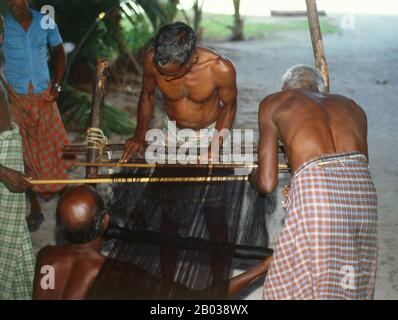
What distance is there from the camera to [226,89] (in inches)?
127

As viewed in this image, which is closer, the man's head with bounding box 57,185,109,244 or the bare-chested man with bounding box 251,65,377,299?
the man's head with bounding box 57,185,109,244

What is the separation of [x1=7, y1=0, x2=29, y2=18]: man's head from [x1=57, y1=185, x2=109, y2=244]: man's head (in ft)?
7.41

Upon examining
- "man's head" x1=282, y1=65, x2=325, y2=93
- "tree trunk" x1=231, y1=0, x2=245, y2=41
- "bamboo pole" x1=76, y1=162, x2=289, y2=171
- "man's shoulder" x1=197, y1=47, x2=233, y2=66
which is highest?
"tree trunk" x1=231, y1=0, x2=245, y2=41

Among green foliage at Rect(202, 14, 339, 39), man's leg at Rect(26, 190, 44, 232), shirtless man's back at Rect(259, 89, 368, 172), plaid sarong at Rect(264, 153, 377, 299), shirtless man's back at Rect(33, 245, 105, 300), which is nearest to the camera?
shirtless man's back at Rect(33, 245, 105, 300)

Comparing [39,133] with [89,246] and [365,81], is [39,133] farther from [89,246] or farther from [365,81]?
[365,81]

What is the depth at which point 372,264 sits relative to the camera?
225 centimetres

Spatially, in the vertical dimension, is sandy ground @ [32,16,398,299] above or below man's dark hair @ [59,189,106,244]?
above

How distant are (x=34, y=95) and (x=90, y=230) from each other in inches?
89.2

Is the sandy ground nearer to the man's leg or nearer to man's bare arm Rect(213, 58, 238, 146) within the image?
the man's leg

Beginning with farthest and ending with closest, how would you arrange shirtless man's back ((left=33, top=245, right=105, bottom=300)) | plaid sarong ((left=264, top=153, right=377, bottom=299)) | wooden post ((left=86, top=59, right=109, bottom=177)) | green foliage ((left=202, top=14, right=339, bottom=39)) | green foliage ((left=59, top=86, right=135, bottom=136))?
green foliage ((left=202, top=14, right=339, bottom=39))
green foliage ((left=59, top=86, right=135, bottom=136))
wooden post ((left=86, top=59, right=109, bottom=177))
plaid sarong ((left=264, top=153, right=377, bottom=299))
shirtless man's back ((left=33, top=245, right=105, bottom=300))

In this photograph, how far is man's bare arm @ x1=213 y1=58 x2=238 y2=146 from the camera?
320 cm

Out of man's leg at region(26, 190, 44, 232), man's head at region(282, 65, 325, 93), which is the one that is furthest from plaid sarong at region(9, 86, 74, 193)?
man's head at region(282, 65, 325, 93)

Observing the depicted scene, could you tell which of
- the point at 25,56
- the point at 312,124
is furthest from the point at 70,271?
the point at 25,56
